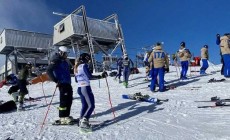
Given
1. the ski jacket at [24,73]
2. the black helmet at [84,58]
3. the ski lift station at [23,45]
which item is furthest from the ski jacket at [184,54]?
the ski lift station at [23,45]

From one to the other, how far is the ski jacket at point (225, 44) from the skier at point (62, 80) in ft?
31.5

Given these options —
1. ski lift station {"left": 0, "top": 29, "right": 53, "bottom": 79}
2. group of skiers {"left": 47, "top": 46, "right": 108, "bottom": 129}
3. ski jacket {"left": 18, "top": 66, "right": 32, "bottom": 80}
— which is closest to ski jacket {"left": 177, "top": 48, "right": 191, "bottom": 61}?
ski jacket {"left": 18, "top": 66, "right": 32, "bottom": 80}

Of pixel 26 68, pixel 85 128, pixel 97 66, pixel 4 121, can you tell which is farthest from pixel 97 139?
pixel 97 66

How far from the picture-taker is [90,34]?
42.3 metres

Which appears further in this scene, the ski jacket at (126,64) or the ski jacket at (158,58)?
the ski jacket at (126,64)

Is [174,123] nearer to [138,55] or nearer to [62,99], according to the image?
[62,99]

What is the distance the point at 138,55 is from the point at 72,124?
37289 millimetres

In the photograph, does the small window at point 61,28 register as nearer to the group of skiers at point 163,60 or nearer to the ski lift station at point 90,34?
the ski lift station at point 90,34

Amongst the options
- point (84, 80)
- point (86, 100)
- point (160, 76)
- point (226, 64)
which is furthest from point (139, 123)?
point (226, 64)

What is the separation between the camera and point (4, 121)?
9008mm

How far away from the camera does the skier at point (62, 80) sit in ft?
26.4

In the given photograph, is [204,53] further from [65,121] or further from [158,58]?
[65,121]

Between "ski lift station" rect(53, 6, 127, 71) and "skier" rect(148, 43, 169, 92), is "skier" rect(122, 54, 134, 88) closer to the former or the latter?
"skier" rect(148, 43, 169, 92)

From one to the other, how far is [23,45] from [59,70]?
143ft
